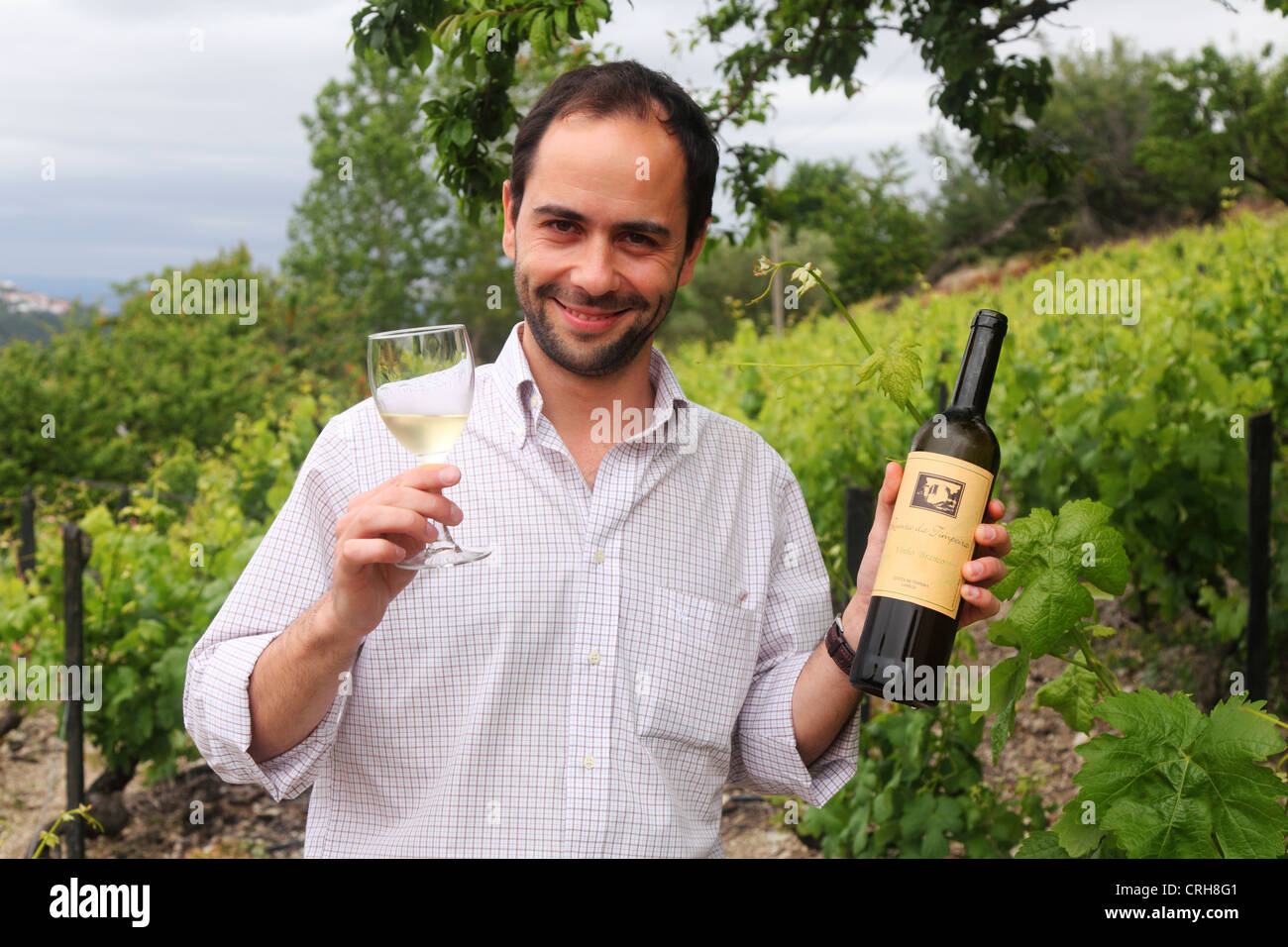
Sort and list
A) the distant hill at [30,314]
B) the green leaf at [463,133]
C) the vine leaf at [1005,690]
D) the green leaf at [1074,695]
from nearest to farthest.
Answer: the vine leaf at [1005,690] → the green leaf at [1074,695] → the green leaf at [463,133] → the distant hill at [30,314]

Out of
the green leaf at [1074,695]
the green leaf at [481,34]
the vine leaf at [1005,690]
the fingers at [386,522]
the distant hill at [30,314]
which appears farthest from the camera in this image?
the distant hill at [30,314]

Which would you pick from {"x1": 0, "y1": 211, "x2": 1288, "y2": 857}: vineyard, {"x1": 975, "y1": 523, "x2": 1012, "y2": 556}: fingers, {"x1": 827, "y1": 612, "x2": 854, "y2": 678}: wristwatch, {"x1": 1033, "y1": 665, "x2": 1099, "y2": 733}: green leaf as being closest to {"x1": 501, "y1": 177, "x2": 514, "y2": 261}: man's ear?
{"x1": 0, "y1": 211, "x2": 1288, "y2": 857}: vineyard

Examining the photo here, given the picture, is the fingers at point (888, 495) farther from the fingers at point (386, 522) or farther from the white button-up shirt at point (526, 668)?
the fingers at point (386, 522)

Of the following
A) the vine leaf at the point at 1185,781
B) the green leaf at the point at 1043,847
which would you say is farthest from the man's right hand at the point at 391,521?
the green leaf at the point at 1043,847

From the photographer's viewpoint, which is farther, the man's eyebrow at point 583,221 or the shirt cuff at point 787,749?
the shirt cuff at point 787,749

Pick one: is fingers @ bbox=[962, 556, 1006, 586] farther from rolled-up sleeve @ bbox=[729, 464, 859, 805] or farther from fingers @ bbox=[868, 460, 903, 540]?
rolled-up sleeve @ bbox=[729, 464, 859, 805]

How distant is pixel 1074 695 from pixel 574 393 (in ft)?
3.31

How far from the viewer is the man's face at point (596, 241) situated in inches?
71.0

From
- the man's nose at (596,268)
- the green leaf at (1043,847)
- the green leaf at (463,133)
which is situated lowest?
the green leaf at (1043,847)

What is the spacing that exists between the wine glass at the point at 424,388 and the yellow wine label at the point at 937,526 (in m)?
0.58

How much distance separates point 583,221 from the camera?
1805mm
